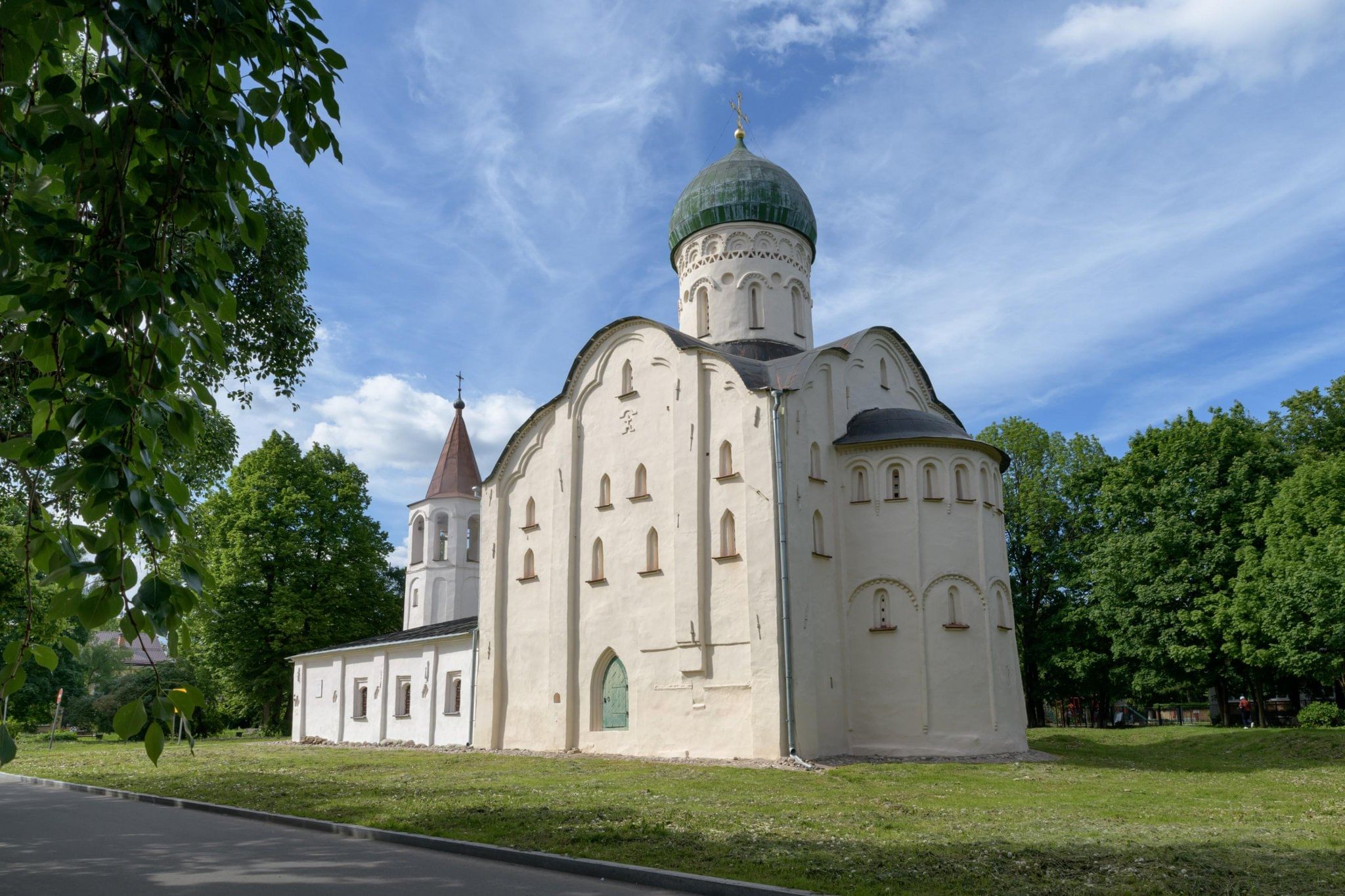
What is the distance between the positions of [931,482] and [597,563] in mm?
8347

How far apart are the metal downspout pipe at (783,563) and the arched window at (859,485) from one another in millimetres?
2455

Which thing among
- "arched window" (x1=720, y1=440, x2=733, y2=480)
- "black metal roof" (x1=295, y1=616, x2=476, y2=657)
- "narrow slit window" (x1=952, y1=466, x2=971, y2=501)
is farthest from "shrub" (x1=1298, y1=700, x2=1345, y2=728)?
"black metal roof" (x1=295, y1=616, x2=476, y2=657)

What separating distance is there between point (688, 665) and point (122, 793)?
10.8m

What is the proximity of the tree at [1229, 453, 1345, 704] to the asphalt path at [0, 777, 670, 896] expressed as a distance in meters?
26.6

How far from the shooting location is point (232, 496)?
3791 cm

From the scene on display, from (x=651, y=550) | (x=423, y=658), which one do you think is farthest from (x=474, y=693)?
(x=651, y=550)

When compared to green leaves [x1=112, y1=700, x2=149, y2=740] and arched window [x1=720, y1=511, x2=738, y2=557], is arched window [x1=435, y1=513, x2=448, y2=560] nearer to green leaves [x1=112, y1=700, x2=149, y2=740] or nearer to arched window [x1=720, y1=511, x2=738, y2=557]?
arched window [x1=720, y1=511, x2=738, y2=557]

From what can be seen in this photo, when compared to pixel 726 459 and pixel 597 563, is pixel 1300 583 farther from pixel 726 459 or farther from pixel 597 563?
pixel 597 563

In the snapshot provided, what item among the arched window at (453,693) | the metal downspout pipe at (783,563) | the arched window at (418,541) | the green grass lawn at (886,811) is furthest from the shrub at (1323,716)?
the arched window at (418,541)

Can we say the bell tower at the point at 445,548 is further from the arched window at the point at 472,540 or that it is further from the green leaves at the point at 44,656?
the green leaves at the point at 44,656

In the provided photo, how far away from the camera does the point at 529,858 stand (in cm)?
880

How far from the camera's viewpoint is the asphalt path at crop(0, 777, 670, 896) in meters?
7.79

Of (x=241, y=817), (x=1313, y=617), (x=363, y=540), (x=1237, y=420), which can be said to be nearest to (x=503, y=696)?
→ (x=241, y=817)

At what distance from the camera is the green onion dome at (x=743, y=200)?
88.9ft
